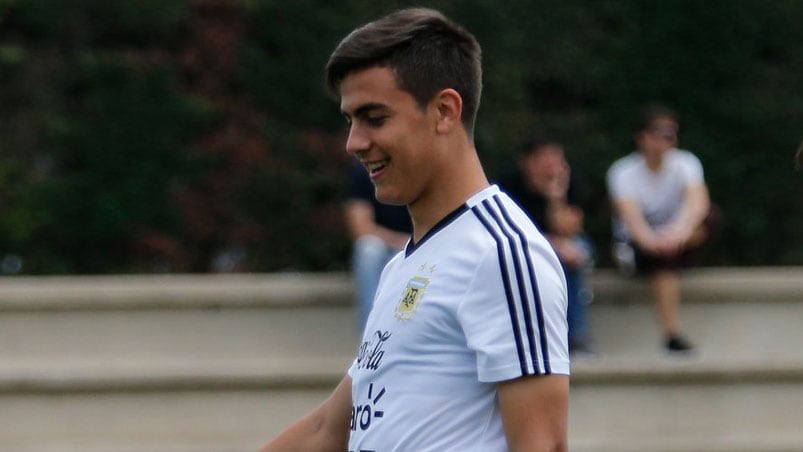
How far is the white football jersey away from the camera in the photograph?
9.01 feet

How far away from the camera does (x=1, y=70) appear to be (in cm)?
973

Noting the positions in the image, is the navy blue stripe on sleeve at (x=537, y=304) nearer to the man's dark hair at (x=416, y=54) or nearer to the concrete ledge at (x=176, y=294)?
the man's dark hair at (x=416, y=54)

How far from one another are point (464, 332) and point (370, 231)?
5631 millimetres

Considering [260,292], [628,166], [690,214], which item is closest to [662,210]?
[690,214]

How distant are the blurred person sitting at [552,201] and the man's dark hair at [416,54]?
17.4ft

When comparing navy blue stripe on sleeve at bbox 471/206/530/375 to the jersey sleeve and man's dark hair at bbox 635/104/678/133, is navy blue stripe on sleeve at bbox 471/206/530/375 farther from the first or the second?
man's dark hair at bbox 635/104/678/133

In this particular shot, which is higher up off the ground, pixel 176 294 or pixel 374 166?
pixel 176 294

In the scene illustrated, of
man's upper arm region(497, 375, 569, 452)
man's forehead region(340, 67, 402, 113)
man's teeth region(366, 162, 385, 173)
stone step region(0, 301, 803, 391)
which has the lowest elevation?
man's upper arm region(497, 375, 569, 452)

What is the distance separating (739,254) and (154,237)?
136 inches

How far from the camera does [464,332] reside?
109 inches

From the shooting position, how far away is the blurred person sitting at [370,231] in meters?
8.34

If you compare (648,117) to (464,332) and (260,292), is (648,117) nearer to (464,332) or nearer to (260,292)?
(260,292)

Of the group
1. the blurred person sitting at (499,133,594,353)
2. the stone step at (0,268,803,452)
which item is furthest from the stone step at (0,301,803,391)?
the blurred person sitting at (499,133,594,353)

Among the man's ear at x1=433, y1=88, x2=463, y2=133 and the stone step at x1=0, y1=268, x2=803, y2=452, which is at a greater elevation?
the stone step at x1=0, y1=268, x2=803, y2=452
